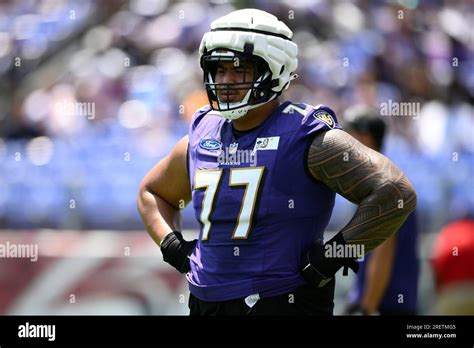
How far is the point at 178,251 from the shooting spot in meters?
3.23

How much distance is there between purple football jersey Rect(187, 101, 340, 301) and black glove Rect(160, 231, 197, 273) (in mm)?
146

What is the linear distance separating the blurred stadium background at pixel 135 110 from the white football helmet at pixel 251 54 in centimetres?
235

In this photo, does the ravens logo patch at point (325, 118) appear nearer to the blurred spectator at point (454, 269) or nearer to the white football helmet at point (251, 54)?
the white football helmet at point (251, 54)

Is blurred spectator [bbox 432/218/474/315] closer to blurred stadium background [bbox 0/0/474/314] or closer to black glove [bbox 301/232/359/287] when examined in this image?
blurred stadium background [bbox 0/0/474/314]

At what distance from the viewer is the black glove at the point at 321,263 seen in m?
2.91

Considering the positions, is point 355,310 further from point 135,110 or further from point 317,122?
point 135,110

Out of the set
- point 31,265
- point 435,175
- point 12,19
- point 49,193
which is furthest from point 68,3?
point 435,175

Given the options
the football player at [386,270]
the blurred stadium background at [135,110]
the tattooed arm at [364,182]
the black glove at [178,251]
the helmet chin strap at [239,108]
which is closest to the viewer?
the tattooed arm at [364,182]

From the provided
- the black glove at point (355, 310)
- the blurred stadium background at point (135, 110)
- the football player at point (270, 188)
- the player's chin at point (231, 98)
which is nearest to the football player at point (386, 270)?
the black glove at point (355, 310)

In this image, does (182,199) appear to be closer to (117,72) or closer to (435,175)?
(435,175)

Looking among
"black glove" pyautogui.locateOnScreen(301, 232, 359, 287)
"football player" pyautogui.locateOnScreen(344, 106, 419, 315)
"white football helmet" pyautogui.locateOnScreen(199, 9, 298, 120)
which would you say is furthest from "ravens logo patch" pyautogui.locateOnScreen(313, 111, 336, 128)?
"football player" pyautogui.locateOnScreen(344, 106, 419, 315)

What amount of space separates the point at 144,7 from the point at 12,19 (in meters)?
0.91

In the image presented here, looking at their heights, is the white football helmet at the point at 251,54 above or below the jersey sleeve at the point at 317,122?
above

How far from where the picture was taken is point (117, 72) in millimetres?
6184
